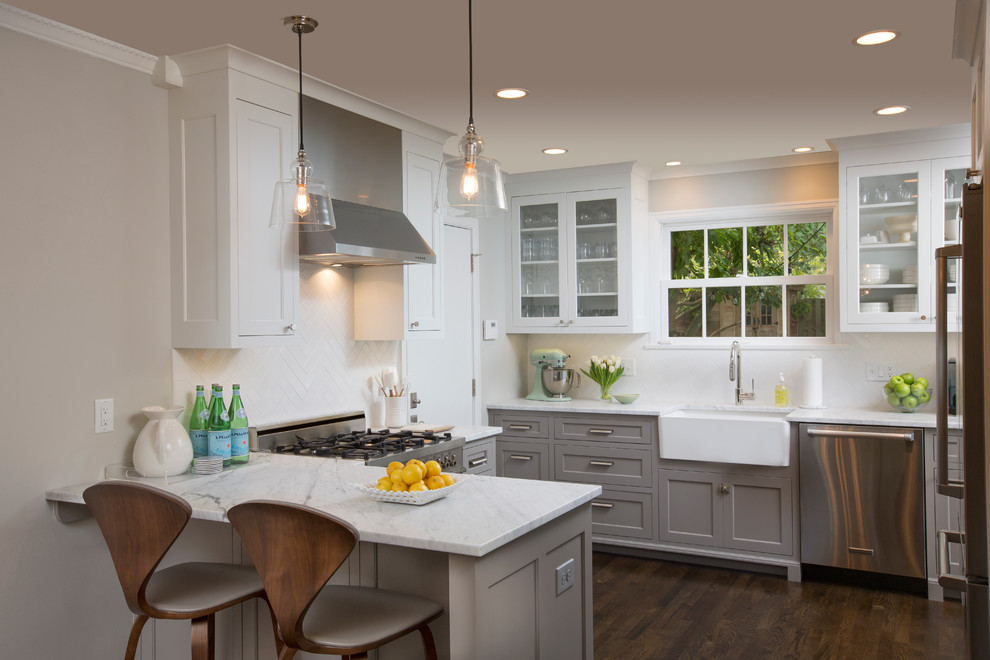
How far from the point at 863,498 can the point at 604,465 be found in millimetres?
1476

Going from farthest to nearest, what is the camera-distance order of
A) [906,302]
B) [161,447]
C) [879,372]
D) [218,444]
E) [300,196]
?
[879,372] → [906,302] → [218,444] → [161,447] → [300,196]

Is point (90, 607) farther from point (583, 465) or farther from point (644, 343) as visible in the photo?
point (644, 343)

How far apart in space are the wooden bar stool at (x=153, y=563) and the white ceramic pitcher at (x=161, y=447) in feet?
1.70

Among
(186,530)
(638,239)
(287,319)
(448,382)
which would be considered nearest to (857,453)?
(638,239)

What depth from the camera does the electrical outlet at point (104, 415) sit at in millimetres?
2773

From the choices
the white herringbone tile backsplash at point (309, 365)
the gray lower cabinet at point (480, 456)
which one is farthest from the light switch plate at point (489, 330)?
the gray lower cabinet at point (480, 456)

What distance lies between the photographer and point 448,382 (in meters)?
4.75

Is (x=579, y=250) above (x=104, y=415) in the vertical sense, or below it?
above

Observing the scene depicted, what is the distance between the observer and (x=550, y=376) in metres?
5.39

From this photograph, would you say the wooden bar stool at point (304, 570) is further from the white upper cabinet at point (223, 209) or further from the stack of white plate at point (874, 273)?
the stack of white plate at point (874, 273)

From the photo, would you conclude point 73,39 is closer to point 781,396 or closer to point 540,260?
point 540,260

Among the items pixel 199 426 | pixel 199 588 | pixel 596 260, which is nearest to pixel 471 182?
pixel 199 588

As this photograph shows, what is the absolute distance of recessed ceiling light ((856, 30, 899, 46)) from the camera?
107 inches

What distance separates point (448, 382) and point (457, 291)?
22.7 inches
